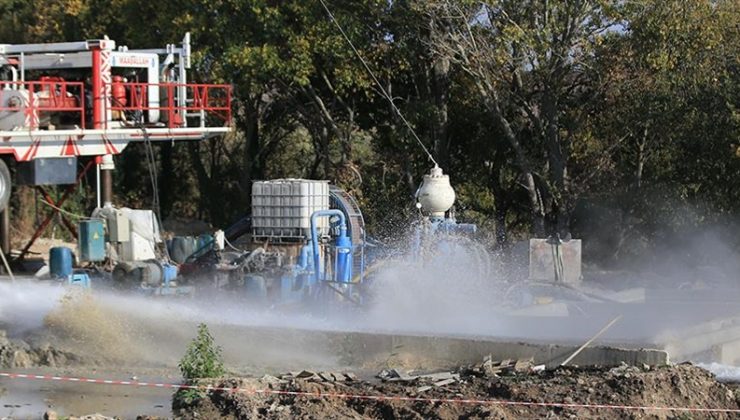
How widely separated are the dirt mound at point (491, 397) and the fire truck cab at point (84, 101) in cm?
907

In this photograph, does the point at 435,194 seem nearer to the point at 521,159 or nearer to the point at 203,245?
the point at 203,245

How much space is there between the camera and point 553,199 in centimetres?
2480

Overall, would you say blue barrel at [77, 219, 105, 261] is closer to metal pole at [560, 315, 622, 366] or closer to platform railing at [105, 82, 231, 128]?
platform railing at [105, 82, 231, 128]

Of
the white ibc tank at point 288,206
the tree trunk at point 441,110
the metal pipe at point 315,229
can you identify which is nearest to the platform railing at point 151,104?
the white ibc tank at point 288,206

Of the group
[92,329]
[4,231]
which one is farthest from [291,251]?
[4,231]

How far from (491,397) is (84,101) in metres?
12.0

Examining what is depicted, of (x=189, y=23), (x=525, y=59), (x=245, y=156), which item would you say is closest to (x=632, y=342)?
(x=525, y=59)

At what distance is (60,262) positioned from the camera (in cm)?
1783

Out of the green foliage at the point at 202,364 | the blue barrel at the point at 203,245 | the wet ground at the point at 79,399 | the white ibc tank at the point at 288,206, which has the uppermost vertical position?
the white ibc tank at the point at 288,206

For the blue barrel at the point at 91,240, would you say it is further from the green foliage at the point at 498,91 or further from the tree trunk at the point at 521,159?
the tree trunk at the point at 521,159

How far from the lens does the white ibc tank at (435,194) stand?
1841 cm

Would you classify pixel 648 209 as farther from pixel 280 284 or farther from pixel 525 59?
pixel 280 284

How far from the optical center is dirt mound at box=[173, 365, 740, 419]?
10.7 meters

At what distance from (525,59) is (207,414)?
1425 centimetres
